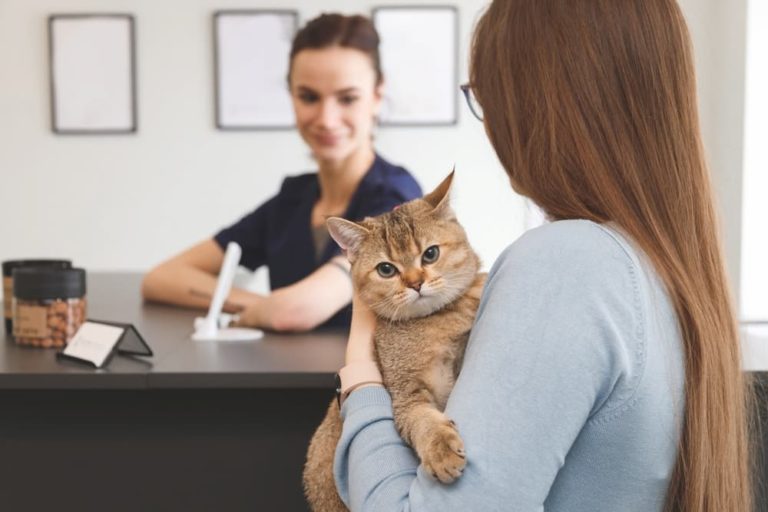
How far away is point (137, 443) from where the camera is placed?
171cm

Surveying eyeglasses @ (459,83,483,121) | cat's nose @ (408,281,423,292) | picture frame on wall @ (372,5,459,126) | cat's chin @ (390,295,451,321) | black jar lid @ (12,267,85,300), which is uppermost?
picture frame on wall @ (372,5,459,126)

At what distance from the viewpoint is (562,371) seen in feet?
3.00

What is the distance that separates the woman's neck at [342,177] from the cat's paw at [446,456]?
5.25ft

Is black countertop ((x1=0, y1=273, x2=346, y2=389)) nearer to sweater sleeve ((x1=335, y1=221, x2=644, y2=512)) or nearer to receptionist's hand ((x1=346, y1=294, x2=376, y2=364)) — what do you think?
receptionist's hand ((x1=346, y1=294, x2=376, y2=364))

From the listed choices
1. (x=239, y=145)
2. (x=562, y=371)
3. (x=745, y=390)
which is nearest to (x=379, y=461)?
(x=562, y=371)

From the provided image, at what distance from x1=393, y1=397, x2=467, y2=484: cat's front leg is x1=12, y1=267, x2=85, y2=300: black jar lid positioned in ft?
3.40

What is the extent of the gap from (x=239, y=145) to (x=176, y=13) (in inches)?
31.2

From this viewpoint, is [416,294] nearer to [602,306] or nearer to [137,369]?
[602,306]

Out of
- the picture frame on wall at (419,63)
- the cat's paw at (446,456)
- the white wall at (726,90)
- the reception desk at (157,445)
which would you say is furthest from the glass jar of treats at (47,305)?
the white wall at (726,90)

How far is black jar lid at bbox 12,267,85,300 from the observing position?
6.06 ft

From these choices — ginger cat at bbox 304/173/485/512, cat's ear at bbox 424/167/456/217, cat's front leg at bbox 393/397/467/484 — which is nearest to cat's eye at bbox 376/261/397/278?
ginger cat at bbox 304/173/485/512

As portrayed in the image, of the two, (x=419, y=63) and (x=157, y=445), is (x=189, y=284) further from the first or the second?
(x=419, y=63)

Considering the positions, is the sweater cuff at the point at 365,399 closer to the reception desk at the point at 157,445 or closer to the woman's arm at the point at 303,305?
the reception desk at the point at 157,445

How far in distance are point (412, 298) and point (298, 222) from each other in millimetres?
1389
